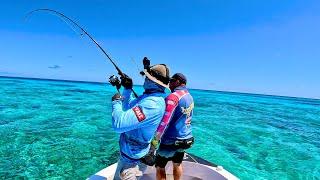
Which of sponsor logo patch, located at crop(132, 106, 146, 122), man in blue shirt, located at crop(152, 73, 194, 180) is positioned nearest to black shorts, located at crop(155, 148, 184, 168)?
man in blue shirt, located at crop(152, 73, 194, 180)

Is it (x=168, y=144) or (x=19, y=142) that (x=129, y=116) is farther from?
(x=19, y=142)

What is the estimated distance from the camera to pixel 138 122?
2.51 meters

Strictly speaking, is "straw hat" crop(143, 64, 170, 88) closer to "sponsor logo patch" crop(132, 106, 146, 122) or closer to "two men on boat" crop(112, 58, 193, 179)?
"two men on boat" crop(112, 58, 193, 179)

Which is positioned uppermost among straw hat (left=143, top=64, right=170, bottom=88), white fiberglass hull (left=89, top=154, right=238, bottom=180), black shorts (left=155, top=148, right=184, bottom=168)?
straw hat (left=143, top=64, right=170, bottom=88)

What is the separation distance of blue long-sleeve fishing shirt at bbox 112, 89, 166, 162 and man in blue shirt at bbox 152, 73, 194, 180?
1110 mm

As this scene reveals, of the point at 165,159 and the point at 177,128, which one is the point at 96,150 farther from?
the point at 177,128

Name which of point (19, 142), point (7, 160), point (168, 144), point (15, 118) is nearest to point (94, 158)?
point (7, 160)

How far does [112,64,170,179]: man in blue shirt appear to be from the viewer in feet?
8.18

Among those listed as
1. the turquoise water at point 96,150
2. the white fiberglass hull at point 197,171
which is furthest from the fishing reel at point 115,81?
the turquoise water at point 96,150

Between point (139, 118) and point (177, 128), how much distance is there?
167 centimetres

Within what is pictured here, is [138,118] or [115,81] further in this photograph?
[115,81]

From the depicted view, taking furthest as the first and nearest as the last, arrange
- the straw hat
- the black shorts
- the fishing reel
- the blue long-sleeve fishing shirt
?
1. the black shorts
2. the fishing reel
3. the straw hat
4. the blue long-sleeve fishing shirt

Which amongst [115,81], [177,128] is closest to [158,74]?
[115,81]

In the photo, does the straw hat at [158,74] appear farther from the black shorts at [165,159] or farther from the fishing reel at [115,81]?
the black shorts at [165,159]
